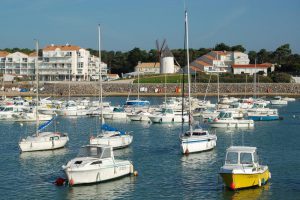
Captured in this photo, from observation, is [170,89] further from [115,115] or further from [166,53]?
[115,115]

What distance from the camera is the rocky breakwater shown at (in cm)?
12218

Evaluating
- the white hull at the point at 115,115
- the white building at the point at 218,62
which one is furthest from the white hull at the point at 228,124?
the white building at the point at 218,62

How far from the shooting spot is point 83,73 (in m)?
153

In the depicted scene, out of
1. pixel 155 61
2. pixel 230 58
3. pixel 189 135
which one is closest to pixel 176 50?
pixel 155 61

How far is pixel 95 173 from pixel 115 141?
11.8 meters

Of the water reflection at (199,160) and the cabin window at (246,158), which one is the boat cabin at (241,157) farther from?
the water reflection at (199,160)

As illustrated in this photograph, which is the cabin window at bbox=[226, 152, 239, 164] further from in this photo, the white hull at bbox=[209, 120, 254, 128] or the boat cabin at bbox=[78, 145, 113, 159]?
the white hull at bbox=[209, 120, 254, 128]

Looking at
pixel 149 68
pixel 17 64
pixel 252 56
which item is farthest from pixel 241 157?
pixel 252 56

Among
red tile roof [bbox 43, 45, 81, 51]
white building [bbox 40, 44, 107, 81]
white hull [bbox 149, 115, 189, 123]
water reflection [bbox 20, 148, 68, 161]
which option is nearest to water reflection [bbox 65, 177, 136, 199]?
water reflection [bbox 20, 148, 68, 161]

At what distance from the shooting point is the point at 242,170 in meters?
26.0

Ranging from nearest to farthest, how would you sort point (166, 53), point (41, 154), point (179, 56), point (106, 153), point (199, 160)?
point (106, 153) → point (199, 160) → point (41, 154) → point (166, 53) → point (179, 56)

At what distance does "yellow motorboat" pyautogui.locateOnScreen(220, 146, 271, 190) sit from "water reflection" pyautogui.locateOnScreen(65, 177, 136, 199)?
5.00 meters

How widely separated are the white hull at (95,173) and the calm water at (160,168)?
319mm

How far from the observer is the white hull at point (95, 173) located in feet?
90.1
